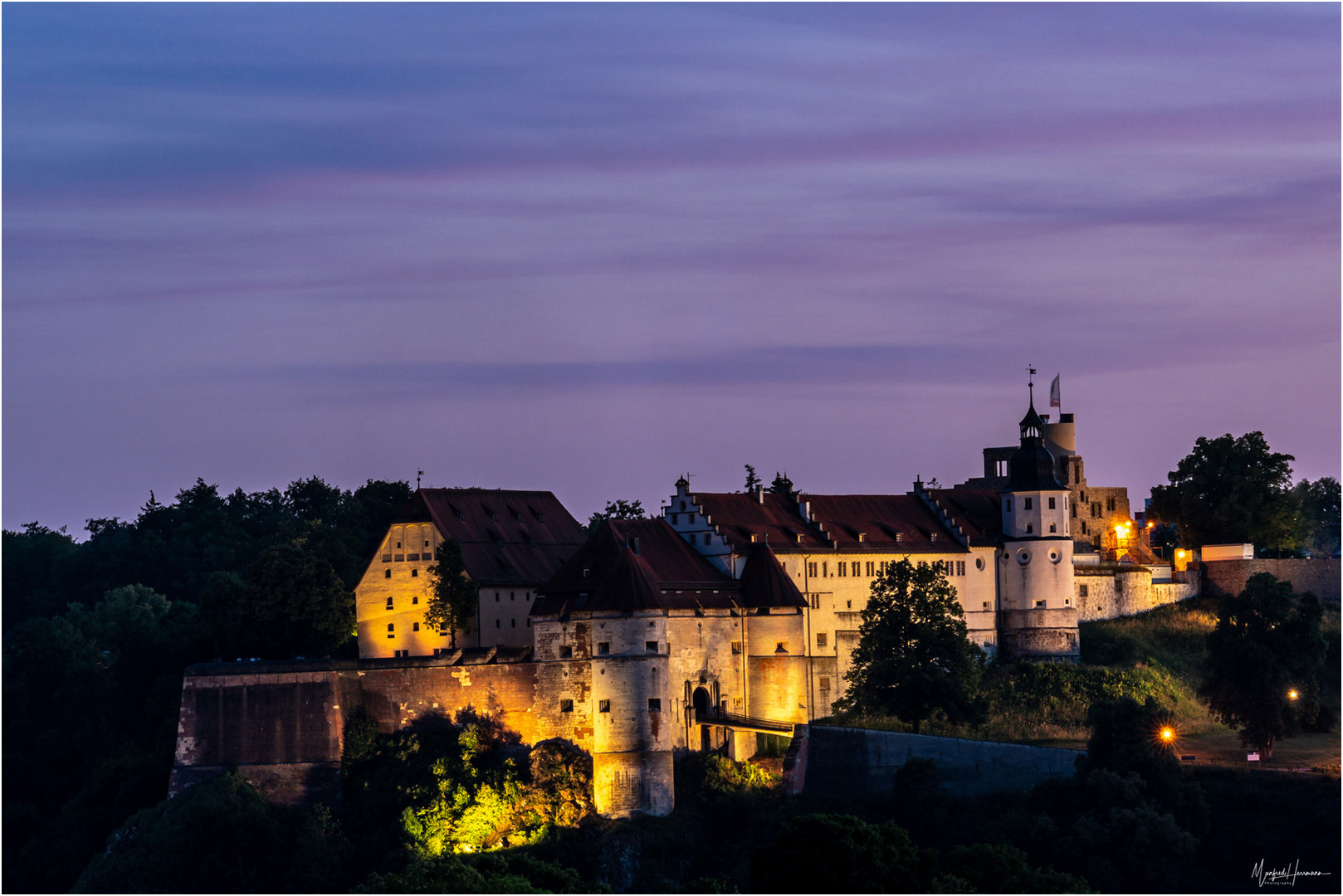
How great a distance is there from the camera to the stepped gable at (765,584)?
93500 millimetres

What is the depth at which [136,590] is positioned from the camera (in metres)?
135

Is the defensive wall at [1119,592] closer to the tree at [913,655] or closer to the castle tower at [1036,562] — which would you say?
the castle tower at [1036,562]

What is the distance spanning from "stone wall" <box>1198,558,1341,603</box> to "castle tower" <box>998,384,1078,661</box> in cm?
1280

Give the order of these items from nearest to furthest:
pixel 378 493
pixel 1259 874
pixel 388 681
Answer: pixel 1259 874
pixel 388 681
pixel 378 493

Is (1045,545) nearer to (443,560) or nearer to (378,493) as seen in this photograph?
(443,560)

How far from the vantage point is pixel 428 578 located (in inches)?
3890

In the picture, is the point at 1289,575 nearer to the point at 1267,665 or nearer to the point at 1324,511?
the point at 1267,665

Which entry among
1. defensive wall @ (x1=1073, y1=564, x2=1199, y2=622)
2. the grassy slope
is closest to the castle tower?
the grassy slope

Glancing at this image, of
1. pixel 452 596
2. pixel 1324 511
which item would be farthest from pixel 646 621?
pixel 1324 511

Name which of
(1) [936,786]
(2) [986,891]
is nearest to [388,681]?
(1) [936,786]

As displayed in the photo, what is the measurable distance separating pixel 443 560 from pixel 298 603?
699 cm

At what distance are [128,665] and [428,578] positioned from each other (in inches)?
696

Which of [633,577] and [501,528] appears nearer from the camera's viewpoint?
[633,577]

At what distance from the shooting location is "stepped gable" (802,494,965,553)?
100m
